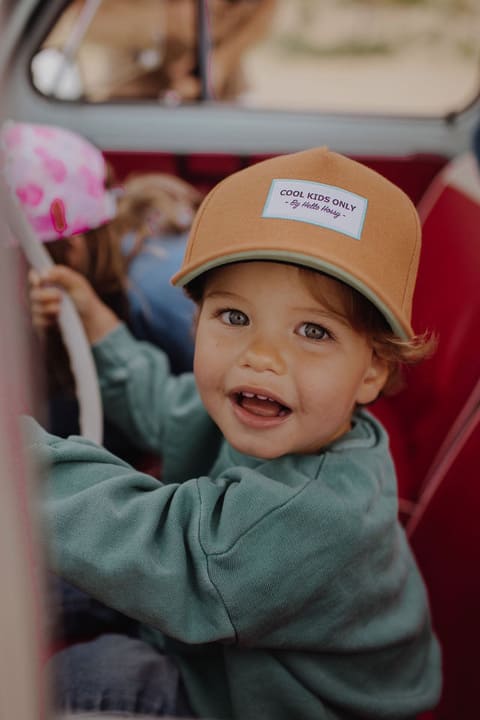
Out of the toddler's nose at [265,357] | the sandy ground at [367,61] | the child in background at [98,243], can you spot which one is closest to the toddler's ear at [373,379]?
the toddler's nose at [265,357]

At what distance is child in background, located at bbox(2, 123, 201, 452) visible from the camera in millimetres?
793

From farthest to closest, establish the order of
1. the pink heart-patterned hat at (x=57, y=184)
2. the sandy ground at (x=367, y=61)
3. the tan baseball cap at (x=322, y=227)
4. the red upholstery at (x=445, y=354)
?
the sandy ground at (x=367, y=61) < the red upholstery at (x=445, y=354) < the pink heart-patterned hat at (x=57, y=184) < the tan baseball cap at (x=322, y=227)

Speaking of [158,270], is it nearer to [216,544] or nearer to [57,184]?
[57,184]

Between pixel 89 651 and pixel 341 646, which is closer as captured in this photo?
pixel 341 646

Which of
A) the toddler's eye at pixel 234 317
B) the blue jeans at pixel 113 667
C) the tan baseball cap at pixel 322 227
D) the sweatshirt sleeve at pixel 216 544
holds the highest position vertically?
the tan baseball cap at pixel 322 227

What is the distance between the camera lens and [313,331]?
0.63 metres

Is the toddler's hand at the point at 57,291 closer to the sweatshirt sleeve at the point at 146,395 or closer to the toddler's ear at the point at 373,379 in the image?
the sweatshirt sleeve at the point at 146,395

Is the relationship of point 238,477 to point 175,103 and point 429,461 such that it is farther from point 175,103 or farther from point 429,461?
point 175,103

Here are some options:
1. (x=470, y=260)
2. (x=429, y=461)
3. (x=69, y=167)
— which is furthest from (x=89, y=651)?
(x=470, y=260)

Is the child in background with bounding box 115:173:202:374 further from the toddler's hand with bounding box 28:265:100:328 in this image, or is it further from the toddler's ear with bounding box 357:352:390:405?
the toddler's ear with bounding box 357:352:390:405

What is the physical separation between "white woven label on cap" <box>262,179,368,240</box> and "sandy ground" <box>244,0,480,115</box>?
192 centimetres

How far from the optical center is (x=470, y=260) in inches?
58.7

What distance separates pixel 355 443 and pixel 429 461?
681mm

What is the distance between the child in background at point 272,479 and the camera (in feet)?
1.94
